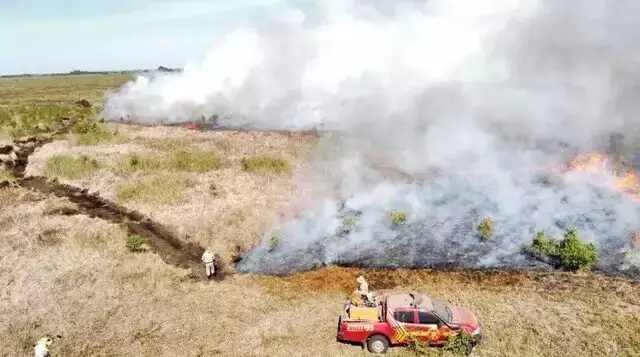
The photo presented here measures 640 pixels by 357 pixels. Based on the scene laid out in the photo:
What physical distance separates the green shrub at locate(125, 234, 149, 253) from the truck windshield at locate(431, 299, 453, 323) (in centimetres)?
1548

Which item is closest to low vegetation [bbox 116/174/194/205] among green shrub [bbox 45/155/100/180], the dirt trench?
the dirt trench

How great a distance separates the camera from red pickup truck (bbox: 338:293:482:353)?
17469 mm

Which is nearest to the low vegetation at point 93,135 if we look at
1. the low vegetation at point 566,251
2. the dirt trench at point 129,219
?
the dirt trench at point 129,219

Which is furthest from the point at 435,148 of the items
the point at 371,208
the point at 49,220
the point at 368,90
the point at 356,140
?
the point at 49,220

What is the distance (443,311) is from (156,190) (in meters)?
22.9

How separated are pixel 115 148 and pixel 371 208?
29.4 m

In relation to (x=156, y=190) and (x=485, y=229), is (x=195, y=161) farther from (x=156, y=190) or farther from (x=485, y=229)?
(x=485, y=229)

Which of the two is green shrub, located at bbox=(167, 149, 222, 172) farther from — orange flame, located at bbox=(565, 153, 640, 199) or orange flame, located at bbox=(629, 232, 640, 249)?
orange flame, located at bbox=(629, 232, 640, 249)

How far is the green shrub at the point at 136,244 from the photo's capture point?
26.8 m

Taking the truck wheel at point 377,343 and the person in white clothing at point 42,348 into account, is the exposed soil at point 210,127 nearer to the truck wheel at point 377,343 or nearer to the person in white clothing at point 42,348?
the truck wheel at point 377,343

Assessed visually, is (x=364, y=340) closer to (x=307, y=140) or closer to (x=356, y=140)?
(x=356, y=140)

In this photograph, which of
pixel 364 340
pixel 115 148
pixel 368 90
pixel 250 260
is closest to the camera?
pixel 364 340

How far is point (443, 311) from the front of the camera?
18.0 m

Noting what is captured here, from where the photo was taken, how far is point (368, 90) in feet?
188
